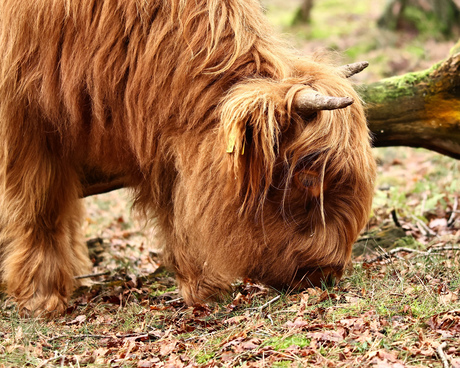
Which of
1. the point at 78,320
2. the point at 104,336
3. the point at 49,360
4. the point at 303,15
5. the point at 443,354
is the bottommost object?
the point at 303,15

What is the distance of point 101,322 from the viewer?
4.43 m

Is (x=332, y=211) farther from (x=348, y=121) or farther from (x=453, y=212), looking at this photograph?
(x=453, y=212)

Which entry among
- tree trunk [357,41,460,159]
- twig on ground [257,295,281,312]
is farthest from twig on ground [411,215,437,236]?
twig on ground [257,295,281,312]

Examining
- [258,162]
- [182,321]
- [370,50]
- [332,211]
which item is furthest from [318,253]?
[370,50]

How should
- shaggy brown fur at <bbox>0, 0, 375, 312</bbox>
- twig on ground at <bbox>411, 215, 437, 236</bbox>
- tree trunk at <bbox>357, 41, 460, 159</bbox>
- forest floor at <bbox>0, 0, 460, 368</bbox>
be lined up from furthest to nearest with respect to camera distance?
1. twig on ground at <bbox>411, 215, 437, 236</bbox>
2. tree trunk at <bbox>357, 41, 460, 159</bbox>
3. shaggy brown fur at <bbox>0, 0, 375, 312</bbox>
4. forest floor at <bbox>0, 0, 460, 368</bbox>

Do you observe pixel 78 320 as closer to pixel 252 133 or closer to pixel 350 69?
pixel 252 133

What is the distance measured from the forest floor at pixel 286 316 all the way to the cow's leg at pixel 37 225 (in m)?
0.23

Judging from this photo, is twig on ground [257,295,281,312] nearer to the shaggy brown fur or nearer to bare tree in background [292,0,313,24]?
the shaggy brown fur

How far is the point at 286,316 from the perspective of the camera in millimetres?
3768

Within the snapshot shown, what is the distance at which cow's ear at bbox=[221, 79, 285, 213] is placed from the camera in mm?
3680

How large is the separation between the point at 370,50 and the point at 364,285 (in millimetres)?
12718

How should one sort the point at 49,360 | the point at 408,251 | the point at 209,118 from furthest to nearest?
the point at 408,251
the point at 209,118
the point at 49,360

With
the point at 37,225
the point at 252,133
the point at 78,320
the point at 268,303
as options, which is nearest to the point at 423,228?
the point at 268,303

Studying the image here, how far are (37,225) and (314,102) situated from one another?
2617 millimetres
